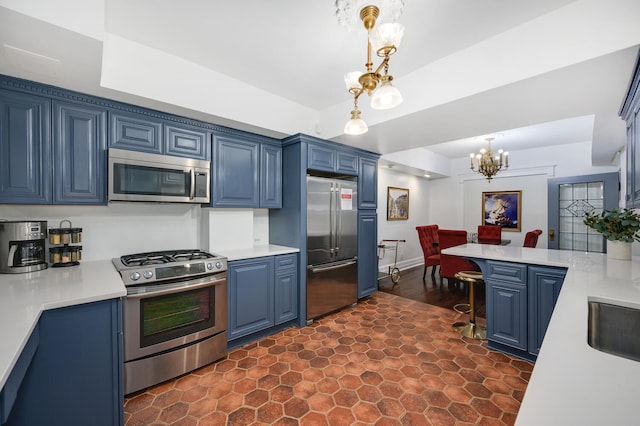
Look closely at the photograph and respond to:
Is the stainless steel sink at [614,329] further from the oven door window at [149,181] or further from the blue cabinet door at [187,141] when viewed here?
the blue cabinet door at [187,141]

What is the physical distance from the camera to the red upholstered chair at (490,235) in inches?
198

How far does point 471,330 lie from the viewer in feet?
9.54

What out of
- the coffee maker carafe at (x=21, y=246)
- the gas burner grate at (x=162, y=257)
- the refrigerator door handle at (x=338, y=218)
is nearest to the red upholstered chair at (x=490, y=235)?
the refrigerator door handle at (x=338, y=218)

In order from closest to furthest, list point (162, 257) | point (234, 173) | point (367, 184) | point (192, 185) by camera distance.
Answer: point (162, 257) → point (192, 185) → point (234, 173) → point (367, 184)

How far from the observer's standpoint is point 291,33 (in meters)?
1.95

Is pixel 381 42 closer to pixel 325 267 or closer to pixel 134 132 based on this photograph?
pixel 134 132

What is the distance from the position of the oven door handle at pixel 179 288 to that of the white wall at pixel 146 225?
556 millimetres

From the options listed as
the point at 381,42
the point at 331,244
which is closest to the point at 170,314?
the point at 331,244

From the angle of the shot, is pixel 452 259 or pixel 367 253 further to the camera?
pixel 452 259

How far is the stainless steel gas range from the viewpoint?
1.96 m

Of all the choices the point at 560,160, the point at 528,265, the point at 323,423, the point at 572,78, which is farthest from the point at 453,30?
the point at 560,160

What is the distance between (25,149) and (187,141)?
108 centimetres

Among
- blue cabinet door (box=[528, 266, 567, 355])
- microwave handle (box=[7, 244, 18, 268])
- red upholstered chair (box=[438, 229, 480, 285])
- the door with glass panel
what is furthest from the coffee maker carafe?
the door with glass panel

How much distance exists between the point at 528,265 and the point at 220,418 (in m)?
2.77
